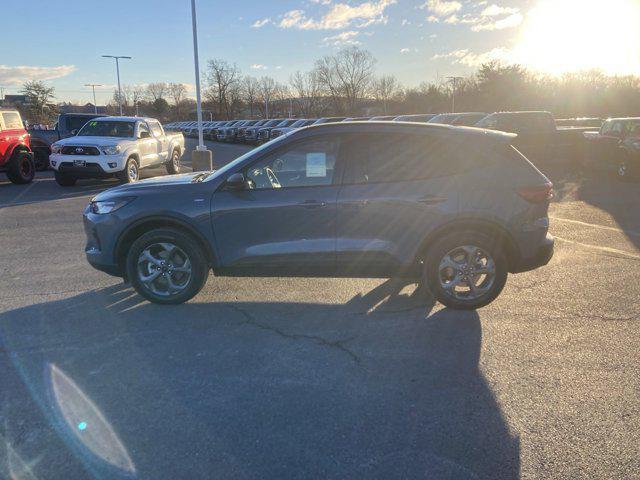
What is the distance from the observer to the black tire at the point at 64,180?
42.5 feet

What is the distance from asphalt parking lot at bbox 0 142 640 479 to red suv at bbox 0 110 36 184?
30.8ft

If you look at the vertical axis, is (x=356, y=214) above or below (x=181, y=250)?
above

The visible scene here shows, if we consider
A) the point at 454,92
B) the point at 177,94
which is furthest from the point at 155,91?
the point at 454,92

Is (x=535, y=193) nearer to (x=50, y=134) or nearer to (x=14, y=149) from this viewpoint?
(x=14, y=149)

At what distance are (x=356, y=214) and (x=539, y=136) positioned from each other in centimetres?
1464

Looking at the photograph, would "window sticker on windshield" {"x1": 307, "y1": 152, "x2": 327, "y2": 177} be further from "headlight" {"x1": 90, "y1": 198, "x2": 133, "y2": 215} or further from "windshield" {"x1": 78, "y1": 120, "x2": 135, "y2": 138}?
"windshield" {"x1": 78, "y1": 120, "x2": 135, "y2": 138}

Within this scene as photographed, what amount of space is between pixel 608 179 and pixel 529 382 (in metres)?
13.0

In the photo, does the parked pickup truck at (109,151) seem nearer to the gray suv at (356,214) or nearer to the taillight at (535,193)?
the gray suv at (356,214)

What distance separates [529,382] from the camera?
10.9ft

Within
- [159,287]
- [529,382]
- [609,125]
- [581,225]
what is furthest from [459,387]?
[609,125]

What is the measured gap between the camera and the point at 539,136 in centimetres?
1666

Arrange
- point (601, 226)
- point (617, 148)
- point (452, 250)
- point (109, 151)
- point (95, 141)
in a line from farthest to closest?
point (617, 148) → point (95, 141) → point (109, 151) → point (601, 226) → point (452, 250)

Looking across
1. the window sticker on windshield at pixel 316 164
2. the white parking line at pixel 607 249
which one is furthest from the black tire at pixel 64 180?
the white parking line at pixel 607 249

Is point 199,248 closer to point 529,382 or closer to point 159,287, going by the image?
point 159,287
